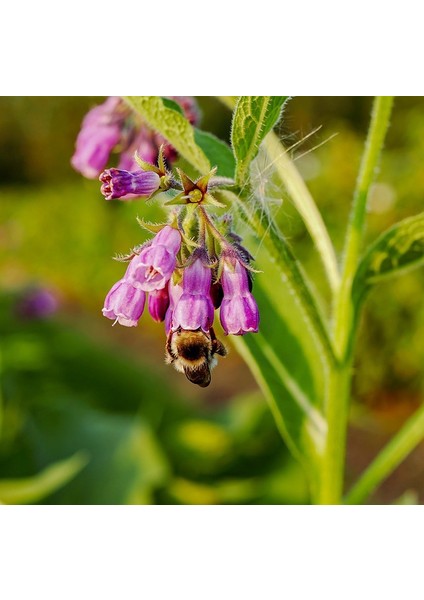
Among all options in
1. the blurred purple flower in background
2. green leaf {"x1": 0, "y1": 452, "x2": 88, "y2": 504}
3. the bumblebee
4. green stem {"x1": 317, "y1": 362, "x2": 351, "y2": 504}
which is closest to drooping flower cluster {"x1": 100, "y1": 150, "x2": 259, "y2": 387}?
the bumblebee

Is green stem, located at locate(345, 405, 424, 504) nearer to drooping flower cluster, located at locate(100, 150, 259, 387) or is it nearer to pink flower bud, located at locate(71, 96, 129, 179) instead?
drooping flower cluster, located at locate(100, 150, 259, 387)

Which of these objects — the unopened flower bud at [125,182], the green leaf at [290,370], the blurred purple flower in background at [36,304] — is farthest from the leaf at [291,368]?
the blurred purple flower in background at [36,304]

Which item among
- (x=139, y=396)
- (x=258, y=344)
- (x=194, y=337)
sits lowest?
(x=139, y=396)

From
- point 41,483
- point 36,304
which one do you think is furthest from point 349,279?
point 36,304

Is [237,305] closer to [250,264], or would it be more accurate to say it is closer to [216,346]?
[216,346]
